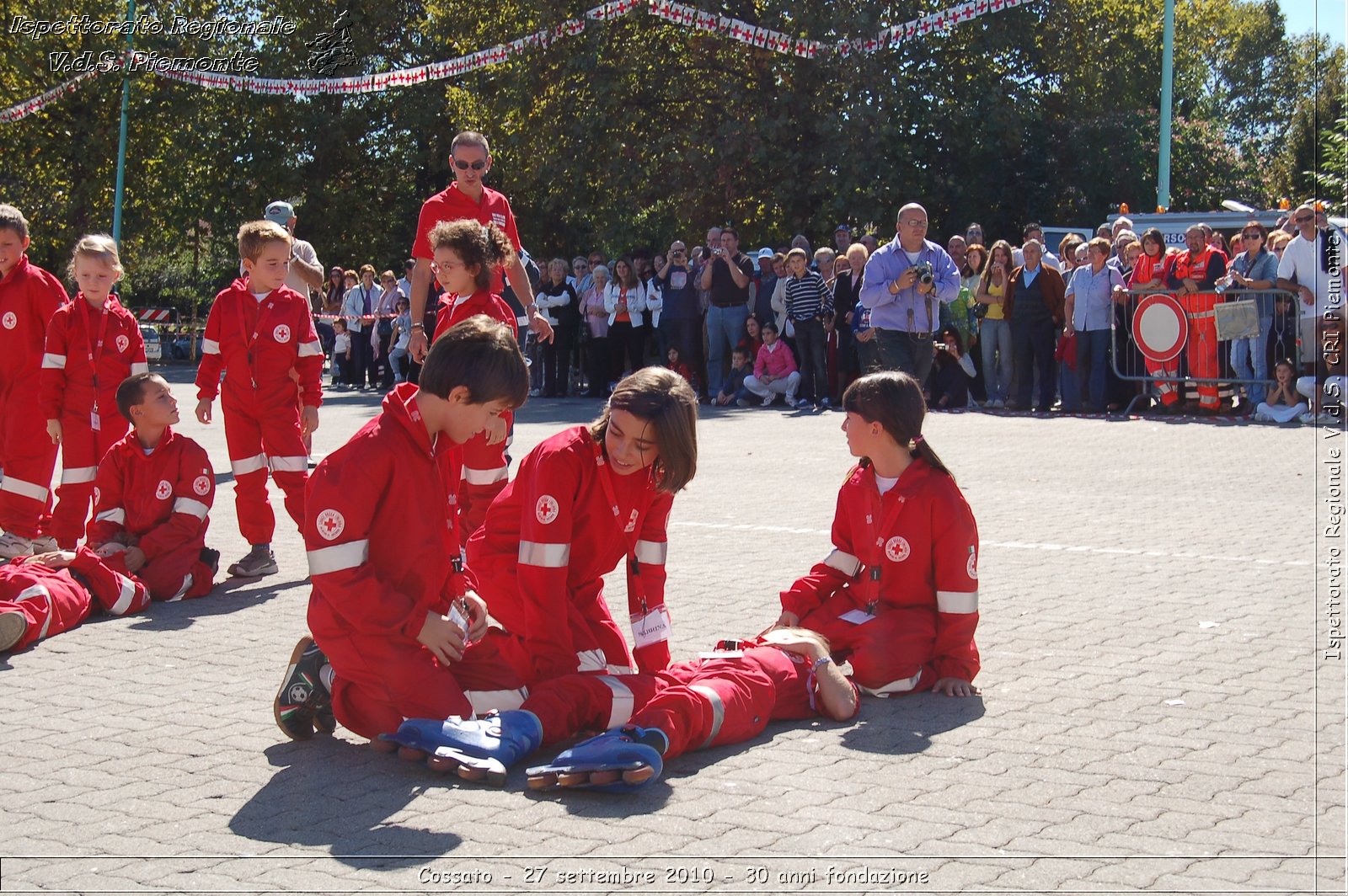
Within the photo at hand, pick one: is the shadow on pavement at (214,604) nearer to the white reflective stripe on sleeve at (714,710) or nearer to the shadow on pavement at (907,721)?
the white reflective stripe on sleeve at (714,710)

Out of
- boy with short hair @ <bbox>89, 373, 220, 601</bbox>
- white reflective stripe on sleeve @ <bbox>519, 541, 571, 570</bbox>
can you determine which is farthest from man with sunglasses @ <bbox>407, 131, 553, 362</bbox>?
white reflective stripe on sleeve @ <bbox>519, 541, 571, 570</bbox>

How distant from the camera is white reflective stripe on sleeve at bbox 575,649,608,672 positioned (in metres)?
4.86

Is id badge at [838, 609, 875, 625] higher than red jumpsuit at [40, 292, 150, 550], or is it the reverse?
red jumpsuit at [40, 292, 150, 550]

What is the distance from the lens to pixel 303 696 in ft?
15.2

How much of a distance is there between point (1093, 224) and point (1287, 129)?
1454 inches

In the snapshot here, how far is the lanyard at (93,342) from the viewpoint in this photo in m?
8.34

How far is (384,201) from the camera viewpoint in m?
40.0

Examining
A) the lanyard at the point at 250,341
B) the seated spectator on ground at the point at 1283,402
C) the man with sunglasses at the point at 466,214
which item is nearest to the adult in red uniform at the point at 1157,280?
the seated spectator on ground at the point at 1283,402

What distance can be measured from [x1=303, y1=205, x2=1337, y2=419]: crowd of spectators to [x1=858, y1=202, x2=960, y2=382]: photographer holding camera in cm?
56

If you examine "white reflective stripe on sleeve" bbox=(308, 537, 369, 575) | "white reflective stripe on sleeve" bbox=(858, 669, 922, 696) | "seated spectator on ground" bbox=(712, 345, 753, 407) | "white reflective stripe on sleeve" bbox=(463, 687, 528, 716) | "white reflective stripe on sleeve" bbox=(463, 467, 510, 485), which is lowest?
"white reflective stripe on sleeve" bbox=(858, 669, 922, 696)

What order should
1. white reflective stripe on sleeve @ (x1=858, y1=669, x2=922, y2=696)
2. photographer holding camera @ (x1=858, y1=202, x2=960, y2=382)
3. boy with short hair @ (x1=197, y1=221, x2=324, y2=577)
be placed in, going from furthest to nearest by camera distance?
photographer holding camera @ (x1=858, y1=202, x2=960, y2=382), boy with short hair @ (x1=197, y1=221, x2=324, y2=577), white reflective stripe on sleeve @ (x1=858, y1=669, x2=922, y2=696)

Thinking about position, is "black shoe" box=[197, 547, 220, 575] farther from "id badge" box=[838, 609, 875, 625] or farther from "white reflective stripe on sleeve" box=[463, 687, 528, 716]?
"id badge" box=[838, 609, 875, 625]

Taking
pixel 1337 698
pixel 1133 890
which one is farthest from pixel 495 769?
pixel 1337 698

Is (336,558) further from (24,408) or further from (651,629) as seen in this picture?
(24,408)
